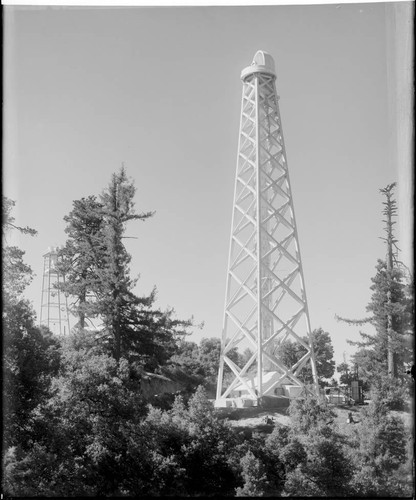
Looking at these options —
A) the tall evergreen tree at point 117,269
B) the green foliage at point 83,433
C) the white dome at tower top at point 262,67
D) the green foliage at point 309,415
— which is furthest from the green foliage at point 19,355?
the white dome at tower top at point 262,67

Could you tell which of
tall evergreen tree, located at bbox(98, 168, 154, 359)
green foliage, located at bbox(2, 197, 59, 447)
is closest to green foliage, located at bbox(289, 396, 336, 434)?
tall evergreen tree, located at bbox(98, 168, 154, 359)

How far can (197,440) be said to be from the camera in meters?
13.2

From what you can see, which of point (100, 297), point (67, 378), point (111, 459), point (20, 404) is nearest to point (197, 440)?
point (111, 459)

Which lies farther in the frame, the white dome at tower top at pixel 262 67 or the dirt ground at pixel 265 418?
the white dome at tower top at pixel 262 67

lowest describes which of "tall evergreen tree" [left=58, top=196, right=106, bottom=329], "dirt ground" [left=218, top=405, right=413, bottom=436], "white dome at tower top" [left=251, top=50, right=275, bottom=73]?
"dirt ground" [left=218, top=405, right=413, bottom=436]

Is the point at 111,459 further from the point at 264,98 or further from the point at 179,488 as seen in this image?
the point at 264,98

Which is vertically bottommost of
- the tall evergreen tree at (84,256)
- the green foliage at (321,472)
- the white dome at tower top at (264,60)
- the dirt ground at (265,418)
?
the green foliage at (321,472)

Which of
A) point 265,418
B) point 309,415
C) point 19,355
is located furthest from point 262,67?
point 19,355

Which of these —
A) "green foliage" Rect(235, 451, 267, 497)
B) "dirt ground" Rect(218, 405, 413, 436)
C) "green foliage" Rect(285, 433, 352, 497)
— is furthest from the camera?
"dirt ground" Rect(218, 405, 413, 436)

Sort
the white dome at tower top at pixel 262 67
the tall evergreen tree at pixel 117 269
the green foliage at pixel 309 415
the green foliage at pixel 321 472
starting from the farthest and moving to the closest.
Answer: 1. the tall evergreen tree at pixel 117 269
2. the white dome at tower top at pixel 262 67
3. the green foliage at pixel 309 415
4. the green foliage at pixel 321 472

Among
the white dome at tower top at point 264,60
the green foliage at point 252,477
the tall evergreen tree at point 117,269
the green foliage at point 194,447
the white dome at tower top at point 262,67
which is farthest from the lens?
the tall evergreen tree at point 117,269

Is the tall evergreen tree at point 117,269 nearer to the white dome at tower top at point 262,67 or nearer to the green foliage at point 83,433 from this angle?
the green foliage at point 83,433

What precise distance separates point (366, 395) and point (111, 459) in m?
8.33

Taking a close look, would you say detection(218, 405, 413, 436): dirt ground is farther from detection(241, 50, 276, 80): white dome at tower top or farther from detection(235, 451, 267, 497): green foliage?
detection(241, 50, 276, 80): white dome at tower top
